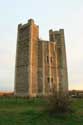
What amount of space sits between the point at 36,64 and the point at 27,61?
2.29m

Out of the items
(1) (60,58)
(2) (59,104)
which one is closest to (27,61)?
(1) (60,58)

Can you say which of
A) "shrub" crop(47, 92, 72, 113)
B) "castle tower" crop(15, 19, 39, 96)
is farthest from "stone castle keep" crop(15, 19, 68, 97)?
"shrub" crop(47, 92, 72, 113)

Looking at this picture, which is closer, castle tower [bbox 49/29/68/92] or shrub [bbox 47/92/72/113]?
shrub [bbox 47/92/72/113]

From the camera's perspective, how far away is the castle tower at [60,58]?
42056 mm

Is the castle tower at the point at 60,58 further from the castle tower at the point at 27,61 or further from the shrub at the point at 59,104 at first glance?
the shrub at the point at 59,104

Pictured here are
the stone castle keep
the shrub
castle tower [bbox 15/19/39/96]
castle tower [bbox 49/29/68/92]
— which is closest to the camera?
the shrub

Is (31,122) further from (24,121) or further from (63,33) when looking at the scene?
(63,33)

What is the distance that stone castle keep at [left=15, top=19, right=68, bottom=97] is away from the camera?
38.0 meters

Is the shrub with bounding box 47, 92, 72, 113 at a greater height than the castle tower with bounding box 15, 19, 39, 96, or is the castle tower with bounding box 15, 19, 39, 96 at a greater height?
the castle tower with bounding box 15, 19, 39, 96

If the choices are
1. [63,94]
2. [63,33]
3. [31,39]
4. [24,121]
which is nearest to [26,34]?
[31,39]

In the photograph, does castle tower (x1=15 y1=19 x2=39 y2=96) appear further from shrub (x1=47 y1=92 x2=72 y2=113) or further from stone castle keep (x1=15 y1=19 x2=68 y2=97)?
shrub (x1=47 y1=92 x2=72 y2=113)

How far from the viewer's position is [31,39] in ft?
128

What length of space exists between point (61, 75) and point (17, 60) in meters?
8.56

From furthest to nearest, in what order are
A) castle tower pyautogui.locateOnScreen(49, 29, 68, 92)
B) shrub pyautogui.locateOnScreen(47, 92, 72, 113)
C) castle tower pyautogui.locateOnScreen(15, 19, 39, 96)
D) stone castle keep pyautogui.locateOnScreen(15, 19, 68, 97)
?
1. castle tower pyautogui.locateOnScreen(49, 29, 68, 92)
2. stone castle keep pyautogui.locateOnScreen(15, 19, 68, 97)
3. castle tower pyautogui.locateOnScreen(15, 19, 39, 96)
4. shrub pyautogui.locateOnScreen(47, 92, 72, 113)
